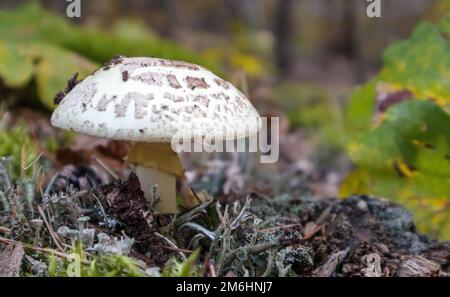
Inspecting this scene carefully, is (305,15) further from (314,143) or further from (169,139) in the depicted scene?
(169,139)

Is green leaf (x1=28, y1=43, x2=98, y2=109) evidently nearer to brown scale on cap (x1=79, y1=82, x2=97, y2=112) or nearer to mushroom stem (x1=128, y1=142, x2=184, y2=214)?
mushroom stem (x1=128, y1=142, x2=184, y2=214)

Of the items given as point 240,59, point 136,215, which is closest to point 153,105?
point 136,215

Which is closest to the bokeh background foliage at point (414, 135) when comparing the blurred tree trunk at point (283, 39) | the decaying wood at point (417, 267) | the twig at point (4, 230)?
the decaying wood at point (417, 267)

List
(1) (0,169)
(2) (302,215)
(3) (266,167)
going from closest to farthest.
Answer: (1) (0,169) → (2) (302,215) → (3) (266,167)

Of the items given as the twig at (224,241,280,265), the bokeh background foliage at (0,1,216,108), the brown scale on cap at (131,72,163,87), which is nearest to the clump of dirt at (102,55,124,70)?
the brown scale on cap at (131,72,163,87)

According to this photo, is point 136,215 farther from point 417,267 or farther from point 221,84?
point 417,267

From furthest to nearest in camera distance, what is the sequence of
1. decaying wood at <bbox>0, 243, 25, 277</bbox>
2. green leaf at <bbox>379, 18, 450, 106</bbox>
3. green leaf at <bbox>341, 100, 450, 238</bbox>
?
green leaf at <bbox>379, 18, 450, 106</bbox>, green leaf at <bbox>341, 100, 450, 238</bbox>, decaying wood at <bbox>0, 243, 25, 277</bbox>

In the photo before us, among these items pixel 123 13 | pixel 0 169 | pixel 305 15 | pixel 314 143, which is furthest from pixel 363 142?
pixel 305 15
